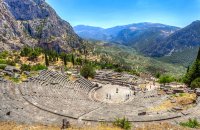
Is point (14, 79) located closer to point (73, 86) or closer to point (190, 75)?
point (73, 86)

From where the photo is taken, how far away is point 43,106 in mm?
47062

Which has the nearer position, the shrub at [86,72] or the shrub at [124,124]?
the shrub at [124,124]

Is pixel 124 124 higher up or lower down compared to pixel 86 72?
higher up

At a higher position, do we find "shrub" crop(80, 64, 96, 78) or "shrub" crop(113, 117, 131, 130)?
"shrub" crop(113, 117, 131, 130)

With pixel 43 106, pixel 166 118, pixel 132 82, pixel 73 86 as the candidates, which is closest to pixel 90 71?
pixel 132 82

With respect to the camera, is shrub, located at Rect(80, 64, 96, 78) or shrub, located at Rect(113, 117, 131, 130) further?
shrub, located at Rect(80, 64, 96, 78)

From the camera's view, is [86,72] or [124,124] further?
[86,72]

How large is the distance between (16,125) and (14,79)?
119 ft

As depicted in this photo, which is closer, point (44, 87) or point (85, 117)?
point (85, 117)

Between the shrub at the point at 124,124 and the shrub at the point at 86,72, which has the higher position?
the shrub at the point at 124,124

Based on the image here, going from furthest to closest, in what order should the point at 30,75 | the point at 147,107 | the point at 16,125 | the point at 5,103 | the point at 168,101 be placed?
the point at 30,75, the point at 168,101, the point at 147,107, the point at 5,103, the point at 16,125

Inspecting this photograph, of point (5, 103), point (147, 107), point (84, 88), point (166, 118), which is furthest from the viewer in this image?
point (84, 88)

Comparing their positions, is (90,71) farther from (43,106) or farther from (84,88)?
(43,106)

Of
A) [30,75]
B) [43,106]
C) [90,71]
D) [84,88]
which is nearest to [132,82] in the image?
[90,71]
